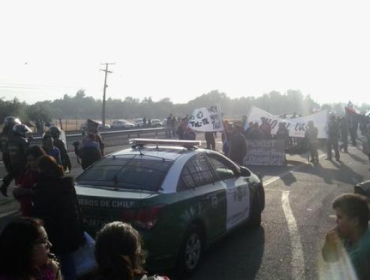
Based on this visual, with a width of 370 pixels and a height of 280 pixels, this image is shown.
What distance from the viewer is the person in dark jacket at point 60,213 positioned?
400 centimetres

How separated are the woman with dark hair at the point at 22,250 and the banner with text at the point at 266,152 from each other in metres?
15.6

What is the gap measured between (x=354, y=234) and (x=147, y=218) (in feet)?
8.09

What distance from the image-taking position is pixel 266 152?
17.8 metres

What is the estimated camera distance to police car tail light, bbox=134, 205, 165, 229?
4906 mm

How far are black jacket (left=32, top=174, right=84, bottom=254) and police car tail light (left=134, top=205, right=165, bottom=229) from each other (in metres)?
0.88

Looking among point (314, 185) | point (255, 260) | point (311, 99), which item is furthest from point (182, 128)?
point (311, 99)

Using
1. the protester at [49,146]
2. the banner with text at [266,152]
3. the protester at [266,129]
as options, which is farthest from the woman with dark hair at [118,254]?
the protester at [266,129]

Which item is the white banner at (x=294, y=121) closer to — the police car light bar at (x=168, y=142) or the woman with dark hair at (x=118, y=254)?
the police car light bar at (x=168, y=142)

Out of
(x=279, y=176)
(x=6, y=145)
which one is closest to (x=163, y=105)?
(x=279, y=176)

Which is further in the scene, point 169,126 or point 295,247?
point 169,126

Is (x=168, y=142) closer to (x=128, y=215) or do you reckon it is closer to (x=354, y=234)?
(x=128, y=215)

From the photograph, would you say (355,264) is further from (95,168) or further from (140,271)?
(95,168)

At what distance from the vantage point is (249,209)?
24.4 feet

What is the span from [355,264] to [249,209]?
4.57 meters
